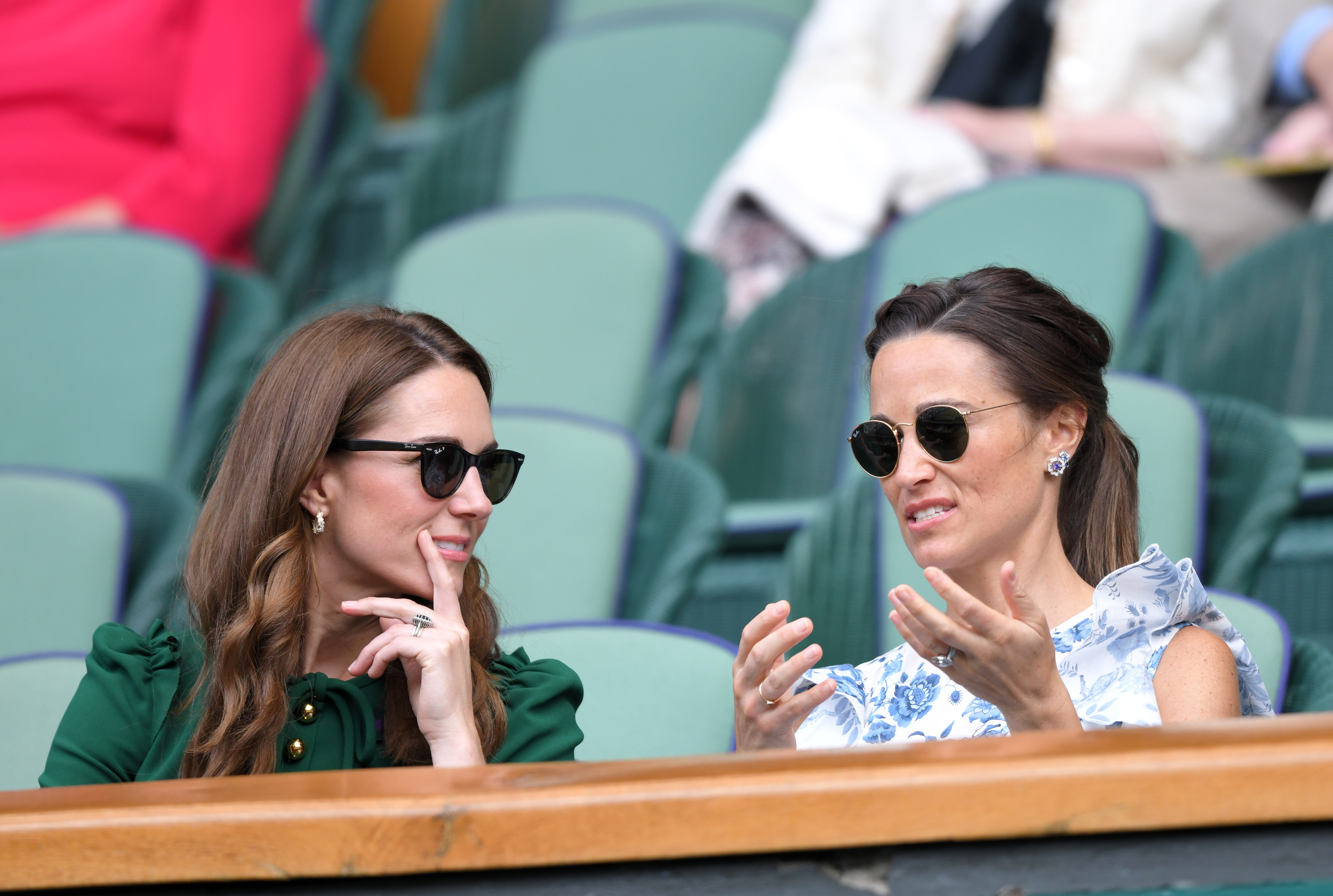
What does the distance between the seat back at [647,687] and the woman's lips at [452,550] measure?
0.67 ft

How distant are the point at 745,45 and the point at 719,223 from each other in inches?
27.3

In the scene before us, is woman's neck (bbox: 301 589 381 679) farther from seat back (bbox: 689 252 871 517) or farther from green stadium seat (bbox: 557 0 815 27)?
green stadium seat (bbox: 557 0 815 27)

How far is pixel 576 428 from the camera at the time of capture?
2.01 m

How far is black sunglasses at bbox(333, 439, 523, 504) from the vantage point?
120 centimetres

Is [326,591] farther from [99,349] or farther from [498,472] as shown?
[99,349]

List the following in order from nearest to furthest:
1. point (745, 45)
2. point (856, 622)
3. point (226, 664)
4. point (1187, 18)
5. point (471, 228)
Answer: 1. point (226, 664)
2. point (856, 622)
3. point (471, 228)
4. point (1187, 18)
5. point (745, 45)

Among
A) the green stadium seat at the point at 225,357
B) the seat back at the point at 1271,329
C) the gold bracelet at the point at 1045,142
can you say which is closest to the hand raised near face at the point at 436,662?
the green stadium seat at the point at 225,357

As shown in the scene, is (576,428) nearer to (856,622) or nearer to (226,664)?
(856,622)

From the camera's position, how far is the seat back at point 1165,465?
1.72 m

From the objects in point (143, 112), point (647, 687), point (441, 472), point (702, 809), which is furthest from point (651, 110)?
point (702, 809)

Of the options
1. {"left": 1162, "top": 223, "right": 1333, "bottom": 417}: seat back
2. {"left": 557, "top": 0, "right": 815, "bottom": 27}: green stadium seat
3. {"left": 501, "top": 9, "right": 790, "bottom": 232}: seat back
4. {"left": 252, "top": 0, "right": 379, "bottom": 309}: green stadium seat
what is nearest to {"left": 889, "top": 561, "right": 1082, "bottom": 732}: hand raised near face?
{"left": 1162, "top": 223, "right": 1333, "bottom": 417}: seat back

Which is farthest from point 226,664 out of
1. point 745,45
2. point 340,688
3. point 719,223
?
point 745,45

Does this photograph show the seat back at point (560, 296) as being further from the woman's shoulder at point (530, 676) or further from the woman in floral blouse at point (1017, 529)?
the woman in floral blouse at point (1017, 529)

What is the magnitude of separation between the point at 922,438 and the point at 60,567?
1.28 m
